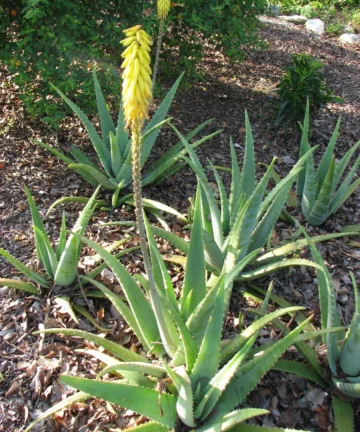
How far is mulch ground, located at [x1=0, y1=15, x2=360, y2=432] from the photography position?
83.5 inches

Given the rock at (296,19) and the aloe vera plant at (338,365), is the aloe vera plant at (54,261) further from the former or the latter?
Result: the rock at (296,19)

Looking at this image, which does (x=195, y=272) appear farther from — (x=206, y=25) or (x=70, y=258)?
(x=206, y=25)

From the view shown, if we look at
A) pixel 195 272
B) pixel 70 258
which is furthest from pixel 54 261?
pixel 195 272

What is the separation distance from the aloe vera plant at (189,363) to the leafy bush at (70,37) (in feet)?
6.48

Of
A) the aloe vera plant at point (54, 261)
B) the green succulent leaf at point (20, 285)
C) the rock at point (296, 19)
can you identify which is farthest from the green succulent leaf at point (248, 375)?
the rock at point (296, 19)

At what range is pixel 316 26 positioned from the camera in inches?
309

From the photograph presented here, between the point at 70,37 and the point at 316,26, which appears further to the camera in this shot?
the point at 316,26

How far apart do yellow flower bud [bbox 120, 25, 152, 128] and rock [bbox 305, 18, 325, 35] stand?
24.5ft

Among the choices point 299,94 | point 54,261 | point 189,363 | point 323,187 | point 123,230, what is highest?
point 299,94

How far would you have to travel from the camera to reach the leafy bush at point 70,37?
3.29 metres

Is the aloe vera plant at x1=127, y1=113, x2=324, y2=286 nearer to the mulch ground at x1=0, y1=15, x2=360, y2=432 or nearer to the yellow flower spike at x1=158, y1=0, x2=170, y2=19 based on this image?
the mulch ground at x1=0, y1=15, x2=360, y2=432

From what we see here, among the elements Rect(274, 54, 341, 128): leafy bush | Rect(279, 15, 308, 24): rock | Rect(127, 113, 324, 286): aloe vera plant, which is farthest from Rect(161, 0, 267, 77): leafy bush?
Rect(279, 15, 308, 24): rock

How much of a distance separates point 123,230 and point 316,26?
21.7 feet

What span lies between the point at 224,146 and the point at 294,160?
2.26 ft
